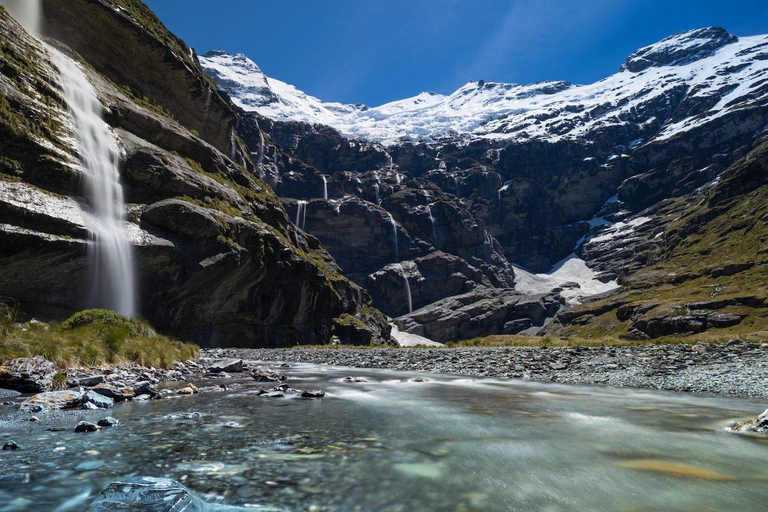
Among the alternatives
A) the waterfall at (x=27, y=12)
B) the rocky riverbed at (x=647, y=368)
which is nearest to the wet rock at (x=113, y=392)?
the rocky riverbed at (x=647, y=368)

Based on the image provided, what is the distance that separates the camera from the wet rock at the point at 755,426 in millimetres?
7688

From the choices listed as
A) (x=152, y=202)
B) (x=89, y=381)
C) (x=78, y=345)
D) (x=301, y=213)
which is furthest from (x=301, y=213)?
(x=89, y=381)

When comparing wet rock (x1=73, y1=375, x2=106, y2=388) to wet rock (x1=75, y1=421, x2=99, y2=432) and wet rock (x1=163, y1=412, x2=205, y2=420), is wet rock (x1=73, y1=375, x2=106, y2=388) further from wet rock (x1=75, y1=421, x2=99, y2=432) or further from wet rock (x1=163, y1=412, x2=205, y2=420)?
wet rock (x1=75, y1=421, x2=99, y2=432)

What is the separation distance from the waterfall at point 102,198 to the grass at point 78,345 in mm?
19388

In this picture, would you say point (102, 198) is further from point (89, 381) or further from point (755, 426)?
point (755, 426)

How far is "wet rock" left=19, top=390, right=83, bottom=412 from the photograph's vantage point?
27.7 ft

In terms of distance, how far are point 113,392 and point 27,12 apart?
56.7 metres

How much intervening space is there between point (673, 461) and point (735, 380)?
12043mm

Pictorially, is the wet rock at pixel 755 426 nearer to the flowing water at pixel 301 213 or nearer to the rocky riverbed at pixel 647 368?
the rocky riverbed at pixel 647 368

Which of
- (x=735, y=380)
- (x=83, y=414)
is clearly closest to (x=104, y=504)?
(x=83, y=414)

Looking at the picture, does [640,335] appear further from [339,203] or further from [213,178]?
[339,203]

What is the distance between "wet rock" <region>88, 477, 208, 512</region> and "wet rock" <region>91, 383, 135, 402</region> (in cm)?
735

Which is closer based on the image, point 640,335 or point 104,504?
point 104,504

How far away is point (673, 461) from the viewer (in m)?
6.00
